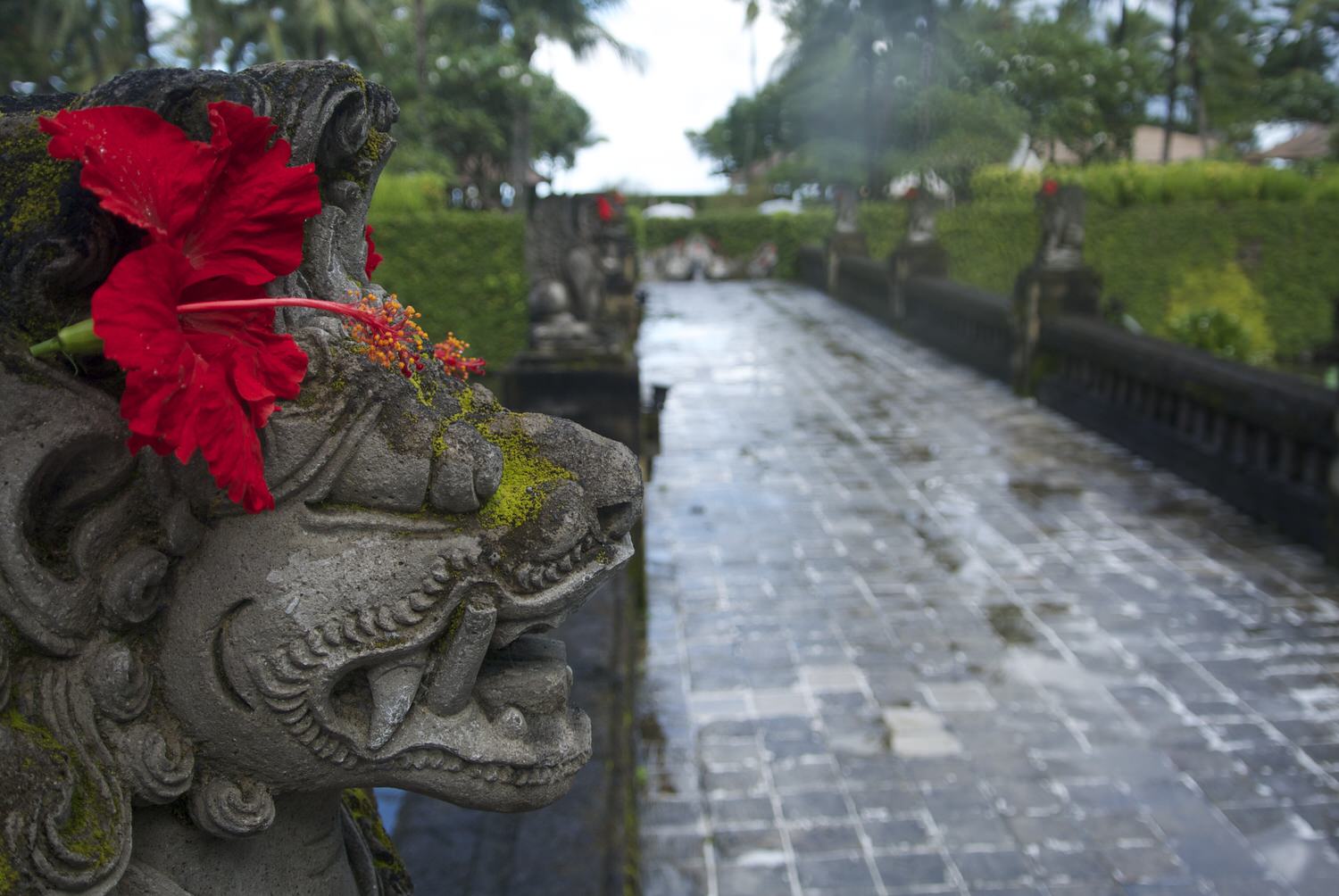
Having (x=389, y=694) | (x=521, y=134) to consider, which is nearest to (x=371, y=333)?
(x=389, y=694)

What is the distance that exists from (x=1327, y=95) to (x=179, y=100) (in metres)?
43.7

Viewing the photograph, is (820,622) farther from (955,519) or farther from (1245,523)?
(1245,523)

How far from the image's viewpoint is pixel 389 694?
4.60 ft

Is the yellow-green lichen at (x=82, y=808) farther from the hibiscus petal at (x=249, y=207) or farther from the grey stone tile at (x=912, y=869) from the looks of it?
the grey stone tile at (x=912, y=869)

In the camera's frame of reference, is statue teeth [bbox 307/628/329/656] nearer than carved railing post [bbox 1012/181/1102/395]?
Yes

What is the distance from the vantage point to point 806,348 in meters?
18.2

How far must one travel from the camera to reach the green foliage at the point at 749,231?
33094mm

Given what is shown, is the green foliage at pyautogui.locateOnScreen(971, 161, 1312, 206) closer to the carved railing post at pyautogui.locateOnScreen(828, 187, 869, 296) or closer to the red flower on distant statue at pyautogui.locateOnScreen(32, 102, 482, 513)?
the carved railing post at pyautogui.locateOnScreen(828, 187, 869, 296)

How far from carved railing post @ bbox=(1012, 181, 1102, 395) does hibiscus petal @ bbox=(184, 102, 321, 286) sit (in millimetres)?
12965

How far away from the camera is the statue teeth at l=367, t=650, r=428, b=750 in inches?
55.1

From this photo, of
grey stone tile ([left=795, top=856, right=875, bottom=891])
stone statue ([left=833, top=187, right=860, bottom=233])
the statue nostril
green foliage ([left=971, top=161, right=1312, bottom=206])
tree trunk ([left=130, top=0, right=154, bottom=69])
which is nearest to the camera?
the statue nostril

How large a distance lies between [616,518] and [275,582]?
0.47 m

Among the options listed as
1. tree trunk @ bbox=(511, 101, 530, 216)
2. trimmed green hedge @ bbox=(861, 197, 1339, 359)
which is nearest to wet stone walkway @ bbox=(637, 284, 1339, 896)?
trimmed green hedge @ bbox=(861, 197, 1339, 359)

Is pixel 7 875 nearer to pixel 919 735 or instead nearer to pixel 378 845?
pixel 378 845
